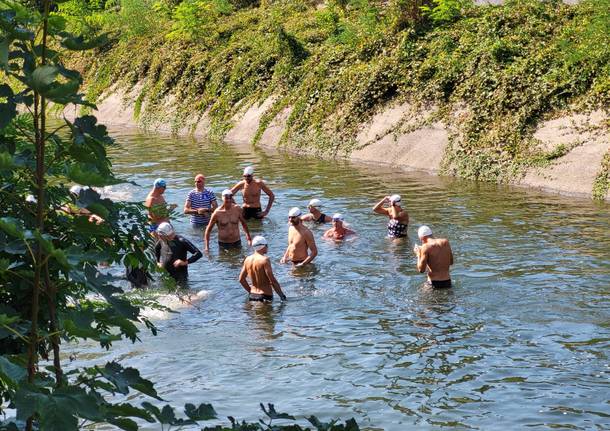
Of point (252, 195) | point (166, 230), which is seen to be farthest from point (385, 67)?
point (166, 230)

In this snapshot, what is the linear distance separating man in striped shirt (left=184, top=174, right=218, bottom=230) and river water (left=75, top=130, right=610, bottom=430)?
111 cm

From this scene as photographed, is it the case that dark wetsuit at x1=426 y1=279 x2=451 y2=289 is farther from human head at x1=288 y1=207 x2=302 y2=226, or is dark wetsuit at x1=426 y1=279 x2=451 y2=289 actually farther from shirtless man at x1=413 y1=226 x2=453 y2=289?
human head at x1=288 y1=207 x2=302 y2=226

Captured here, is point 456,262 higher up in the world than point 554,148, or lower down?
lower down

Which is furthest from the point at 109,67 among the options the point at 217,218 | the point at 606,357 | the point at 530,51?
the point at 606,357

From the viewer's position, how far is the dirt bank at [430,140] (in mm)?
23828

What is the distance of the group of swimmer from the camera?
15.6 metres

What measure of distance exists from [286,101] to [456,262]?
59.8 feet

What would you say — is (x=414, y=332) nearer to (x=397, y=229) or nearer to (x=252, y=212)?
(x=397, y=229)

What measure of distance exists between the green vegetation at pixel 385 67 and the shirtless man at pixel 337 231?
705cm

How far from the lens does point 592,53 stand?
25.5m

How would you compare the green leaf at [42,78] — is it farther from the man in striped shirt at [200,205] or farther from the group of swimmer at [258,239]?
the man in striped shirt at [200,205]

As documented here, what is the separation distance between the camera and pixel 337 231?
19.9 metres

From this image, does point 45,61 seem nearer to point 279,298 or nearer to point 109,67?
point 279,298

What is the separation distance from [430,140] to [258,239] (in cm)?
1320
